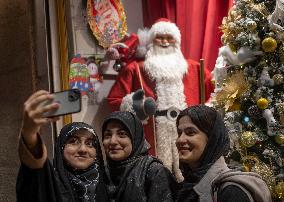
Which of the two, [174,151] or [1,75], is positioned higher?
[1,75]

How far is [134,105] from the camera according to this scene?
12.3 ft

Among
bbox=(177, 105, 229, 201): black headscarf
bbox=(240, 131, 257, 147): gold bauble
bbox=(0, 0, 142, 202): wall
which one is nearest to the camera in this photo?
bbox=(177, 105, 229, 201): black headscarf

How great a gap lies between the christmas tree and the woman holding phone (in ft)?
3.81

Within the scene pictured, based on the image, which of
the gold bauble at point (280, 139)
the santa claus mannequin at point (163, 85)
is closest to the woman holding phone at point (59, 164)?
the gold bauble at point (280, 139)

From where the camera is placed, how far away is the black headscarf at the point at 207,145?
1990 millimetres

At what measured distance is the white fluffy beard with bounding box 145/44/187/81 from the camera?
3.97 meters

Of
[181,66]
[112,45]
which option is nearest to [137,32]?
[112,45]

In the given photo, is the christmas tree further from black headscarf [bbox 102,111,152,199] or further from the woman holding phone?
the woman holding phone

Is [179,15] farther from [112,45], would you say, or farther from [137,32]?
[112,45]

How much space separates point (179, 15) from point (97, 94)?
41.1 inches

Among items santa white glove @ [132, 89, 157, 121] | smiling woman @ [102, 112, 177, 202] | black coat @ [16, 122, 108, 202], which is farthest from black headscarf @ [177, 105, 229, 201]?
santa white glove @ [132, 89, 157, 121]

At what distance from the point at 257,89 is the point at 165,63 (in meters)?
1.07

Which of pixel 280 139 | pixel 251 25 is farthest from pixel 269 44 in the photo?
pixel 280 139

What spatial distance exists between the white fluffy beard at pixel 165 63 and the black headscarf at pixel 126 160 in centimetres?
163
